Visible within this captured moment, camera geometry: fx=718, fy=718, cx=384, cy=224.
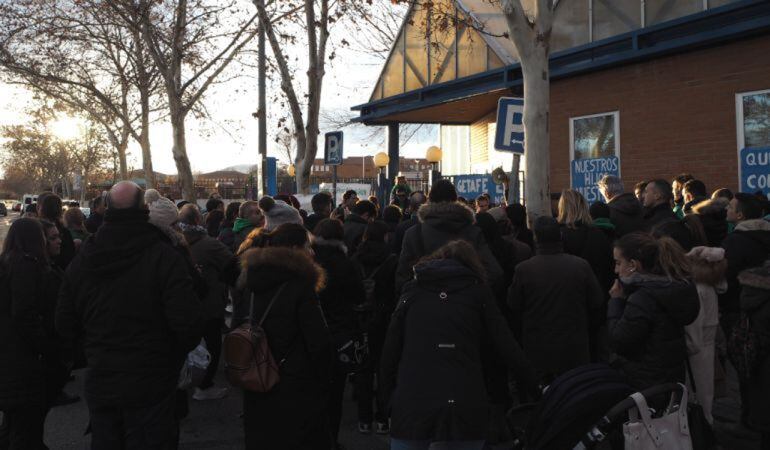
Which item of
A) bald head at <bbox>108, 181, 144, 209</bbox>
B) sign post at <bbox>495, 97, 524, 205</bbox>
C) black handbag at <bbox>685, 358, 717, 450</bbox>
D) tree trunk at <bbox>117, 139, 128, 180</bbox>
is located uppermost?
tree trunk at <bbox>117, 139, 128, 180</bbox>

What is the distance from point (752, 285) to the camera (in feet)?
15.3

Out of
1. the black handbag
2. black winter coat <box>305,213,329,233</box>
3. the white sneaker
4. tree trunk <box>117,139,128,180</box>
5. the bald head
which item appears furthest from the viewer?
tree trunk <box>117,139,128,180</box>

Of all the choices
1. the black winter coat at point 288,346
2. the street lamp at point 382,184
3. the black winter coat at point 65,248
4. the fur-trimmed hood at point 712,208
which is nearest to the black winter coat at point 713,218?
the fur-trimmed hood at point 712,208

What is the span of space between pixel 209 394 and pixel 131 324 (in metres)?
3.76

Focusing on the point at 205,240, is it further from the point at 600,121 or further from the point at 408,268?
the point at 600,121

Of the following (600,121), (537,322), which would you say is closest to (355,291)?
(537,322)

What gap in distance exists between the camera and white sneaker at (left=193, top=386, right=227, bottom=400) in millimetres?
7238

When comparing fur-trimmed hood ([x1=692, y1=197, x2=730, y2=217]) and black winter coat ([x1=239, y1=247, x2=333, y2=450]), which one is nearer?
black winter coat ([x1=239, y1=247, x2=333, y2=450])

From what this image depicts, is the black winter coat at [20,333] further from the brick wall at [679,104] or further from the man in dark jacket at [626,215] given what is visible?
the brick wall at [679,104]

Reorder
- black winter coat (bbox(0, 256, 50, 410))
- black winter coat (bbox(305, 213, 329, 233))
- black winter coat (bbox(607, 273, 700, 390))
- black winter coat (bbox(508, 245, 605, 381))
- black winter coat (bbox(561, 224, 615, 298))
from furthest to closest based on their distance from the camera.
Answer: black winter coat (bbox(305, 213, 329, 233)) → black winter coat (bbox(561, 224, 615, 298)) → black winter coat (bbox(508, 245, 605, 381)) → black winter coat (bbox(0, 256, 50, 410)) → black winter coat (bbox(607, 273, 700, 390))

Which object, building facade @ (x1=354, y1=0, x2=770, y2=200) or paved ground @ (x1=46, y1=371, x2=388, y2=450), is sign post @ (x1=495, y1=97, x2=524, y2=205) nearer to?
building facade @ (x1=354, y1=0, x2=770, y2=200)

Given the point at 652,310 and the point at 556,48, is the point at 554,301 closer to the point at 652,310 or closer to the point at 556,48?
the point at 652,310

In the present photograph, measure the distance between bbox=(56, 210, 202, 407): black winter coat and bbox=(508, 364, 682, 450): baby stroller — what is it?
1858mm

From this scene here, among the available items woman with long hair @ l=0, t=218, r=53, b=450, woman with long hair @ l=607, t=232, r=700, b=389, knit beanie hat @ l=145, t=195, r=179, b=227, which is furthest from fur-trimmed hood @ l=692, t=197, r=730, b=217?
woman with long hair @ l=0, t=218, r=53, b=450
